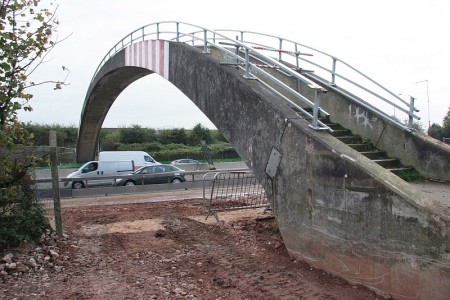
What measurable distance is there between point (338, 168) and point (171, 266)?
3032 millimetres

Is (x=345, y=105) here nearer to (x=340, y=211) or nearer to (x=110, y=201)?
(x=340, y=211)

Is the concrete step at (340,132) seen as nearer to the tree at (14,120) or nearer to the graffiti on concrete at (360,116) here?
the graffiti on concrete at (360,116)

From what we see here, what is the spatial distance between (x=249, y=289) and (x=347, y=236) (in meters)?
1.48

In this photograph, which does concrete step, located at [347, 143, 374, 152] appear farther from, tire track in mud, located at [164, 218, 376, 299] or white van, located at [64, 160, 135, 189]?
white van, located at [64, 160, 135, 189]

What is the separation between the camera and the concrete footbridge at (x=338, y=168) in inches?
177

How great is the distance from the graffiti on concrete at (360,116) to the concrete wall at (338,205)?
2.15 metres

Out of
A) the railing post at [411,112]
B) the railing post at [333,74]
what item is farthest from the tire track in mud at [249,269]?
the railing post at [333,74]

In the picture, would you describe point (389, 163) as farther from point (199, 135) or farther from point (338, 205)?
point (199, 135)

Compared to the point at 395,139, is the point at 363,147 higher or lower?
lower

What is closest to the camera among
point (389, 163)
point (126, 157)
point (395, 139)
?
point (389, 163)

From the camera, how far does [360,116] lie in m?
8.12

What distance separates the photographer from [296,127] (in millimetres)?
6250

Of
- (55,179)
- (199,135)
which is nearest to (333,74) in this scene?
(55,179)

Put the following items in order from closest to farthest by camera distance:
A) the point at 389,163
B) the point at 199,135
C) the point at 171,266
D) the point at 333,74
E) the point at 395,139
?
the point at 171,266 < the point at 389,163 < the point at 395,139 < the point at 333,74 < the point at 199,135
